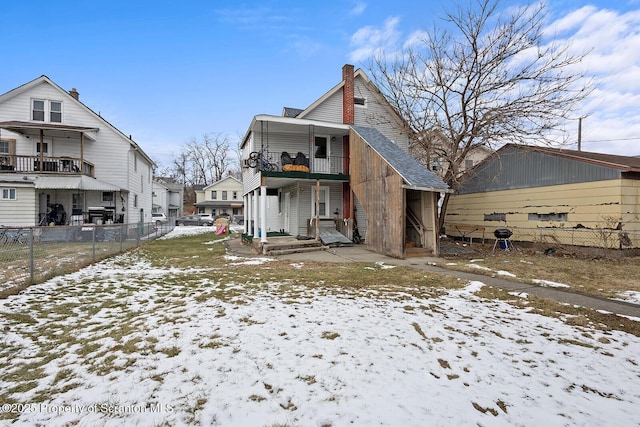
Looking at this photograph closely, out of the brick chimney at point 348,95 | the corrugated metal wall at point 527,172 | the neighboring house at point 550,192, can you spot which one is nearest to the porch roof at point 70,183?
the brick chimney at point 348,95

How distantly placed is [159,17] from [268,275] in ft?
47.4

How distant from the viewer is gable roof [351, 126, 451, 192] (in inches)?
413

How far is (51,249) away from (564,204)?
18358 millimetres

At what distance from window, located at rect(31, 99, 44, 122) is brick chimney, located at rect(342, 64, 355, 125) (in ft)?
57.3

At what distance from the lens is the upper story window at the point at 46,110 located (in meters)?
18.0

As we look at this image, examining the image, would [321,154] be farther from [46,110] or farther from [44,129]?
[46,110]

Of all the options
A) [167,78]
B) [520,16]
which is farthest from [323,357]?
[167,78]

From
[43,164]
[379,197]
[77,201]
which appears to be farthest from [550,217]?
[43,164]

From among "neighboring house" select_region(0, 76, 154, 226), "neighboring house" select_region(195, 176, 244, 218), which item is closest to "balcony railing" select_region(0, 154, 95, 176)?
"neighboring house" select_region(0, 76, 154, 226)

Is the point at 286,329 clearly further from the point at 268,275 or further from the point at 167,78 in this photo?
the point at 167,78

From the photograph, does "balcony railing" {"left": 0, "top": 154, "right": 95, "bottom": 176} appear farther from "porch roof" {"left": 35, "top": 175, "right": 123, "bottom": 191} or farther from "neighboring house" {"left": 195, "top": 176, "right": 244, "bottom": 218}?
"neighboring house" {"left": 195, "top": 176, "right": 244, "bottom": 218}

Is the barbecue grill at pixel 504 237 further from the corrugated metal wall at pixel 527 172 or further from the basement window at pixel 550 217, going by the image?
the corrugated metal wall at pixel 527 172

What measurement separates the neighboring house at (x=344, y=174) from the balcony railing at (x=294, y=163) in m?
0.04

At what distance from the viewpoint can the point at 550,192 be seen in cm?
1269
